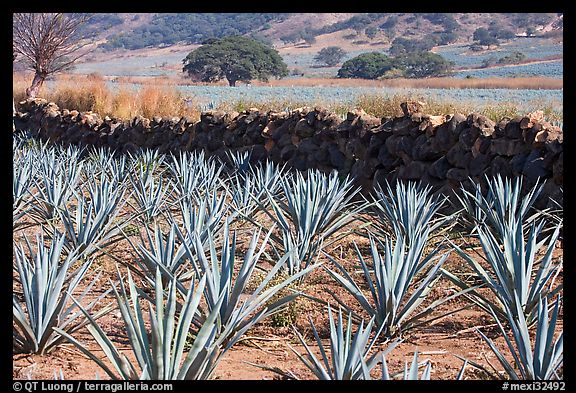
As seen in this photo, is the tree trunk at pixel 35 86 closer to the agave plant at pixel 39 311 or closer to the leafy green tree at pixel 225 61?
the agave plant at pixel 39 311

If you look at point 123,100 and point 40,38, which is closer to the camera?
point 123,100

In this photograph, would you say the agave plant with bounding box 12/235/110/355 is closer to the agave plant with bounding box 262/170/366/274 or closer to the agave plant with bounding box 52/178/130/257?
the agave plant with bounding box 52/178/130/257

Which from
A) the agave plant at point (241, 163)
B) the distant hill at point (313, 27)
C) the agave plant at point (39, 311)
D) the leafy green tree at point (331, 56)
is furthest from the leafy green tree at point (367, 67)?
the agave plant at point (39, 311)

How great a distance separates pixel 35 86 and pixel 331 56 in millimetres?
41232

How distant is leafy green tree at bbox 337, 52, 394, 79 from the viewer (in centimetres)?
4016

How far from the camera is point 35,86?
55.5ft

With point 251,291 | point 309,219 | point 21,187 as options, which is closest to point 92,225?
point 251,291

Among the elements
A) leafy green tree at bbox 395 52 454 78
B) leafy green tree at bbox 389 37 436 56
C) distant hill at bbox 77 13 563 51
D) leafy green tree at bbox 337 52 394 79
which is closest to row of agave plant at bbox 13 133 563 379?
leafy green tree at bbox 337 52 394 79

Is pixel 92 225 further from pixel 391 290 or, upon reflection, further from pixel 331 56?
pixel 331 56

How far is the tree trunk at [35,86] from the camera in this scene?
16812 millimetres

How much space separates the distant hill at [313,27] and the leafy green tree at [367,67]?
1643 cm
